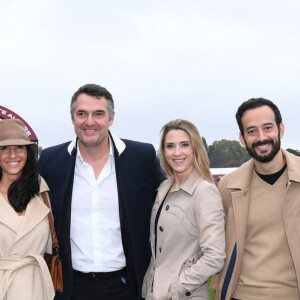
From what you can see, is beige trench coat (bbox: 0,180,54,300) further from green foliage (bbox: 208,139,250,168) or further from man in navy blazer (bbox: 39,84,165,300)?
green foliage (bbox: 208,139,250,168)

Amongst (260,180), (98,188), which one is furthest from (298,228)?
(98,188)

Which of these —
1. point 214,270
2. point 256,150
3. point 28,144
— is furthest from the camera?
point 28,144

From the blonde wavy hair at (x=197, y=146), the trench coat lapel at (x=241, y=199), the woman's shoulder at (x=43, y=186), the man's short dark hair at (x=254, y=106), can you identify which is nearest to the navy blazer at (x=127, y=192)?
the woman's shoulder at (x=43, y=186)

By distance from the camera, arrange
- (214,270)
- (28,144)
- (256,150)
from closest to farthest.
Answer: (214,270), (256,150), (28,144)

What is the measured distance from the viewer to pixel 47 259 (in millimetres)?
4582

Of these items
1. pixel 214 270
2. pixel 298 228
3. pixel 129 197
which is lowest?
pixel 214 270

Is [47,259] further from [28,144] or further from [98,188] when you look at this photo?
Answer: [28,144]

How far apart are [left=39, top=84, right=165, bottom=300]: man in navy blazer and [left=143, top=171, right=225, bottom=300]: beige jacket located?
16.8 inches

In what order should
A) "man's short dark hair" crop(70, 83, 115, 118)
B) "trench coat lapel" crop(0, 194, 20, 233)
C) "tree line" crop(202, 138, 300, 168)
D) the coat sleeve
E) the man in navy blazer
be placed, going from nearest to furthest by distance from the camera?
the coat sleeve
"trench coat lapel" crop(0, 194, 20, 233)
the man in navy blazer
"man's short dark hair" crop(70, 83, 115, 118)
"tree line" crop(202, 138, 300, 168)

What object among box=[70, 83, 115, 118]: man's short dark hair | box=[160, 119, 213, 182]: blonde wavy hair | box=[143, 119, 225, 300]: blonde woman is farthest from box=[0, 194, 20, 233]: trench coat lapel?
box=[160, 119, 213, 182]: blonde wavy hair

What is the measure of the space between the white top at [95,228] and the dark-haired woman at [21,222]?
304 mm

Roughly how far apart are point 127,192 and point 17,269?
1308mm

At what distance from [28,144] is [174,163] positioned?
146 cm

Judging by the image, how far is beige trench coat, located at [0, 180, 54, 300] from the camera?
418 centimetres
